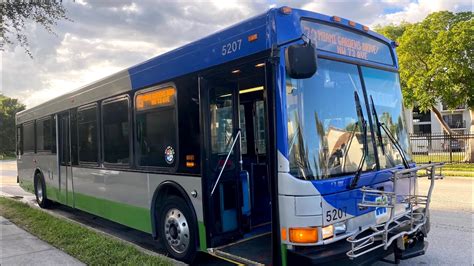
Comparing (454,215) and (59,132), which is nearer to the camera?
(454,215)

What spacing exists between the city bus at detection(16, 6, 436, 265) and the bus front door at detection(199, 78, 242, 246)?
0.01 m

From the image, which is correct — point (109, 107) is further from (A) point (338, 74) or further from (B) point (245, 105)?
(A) point (338, 74)

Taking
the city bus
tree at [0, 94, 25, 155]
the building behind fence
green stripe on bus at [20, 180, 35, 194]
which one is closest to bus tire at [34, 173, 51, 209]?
green stripe on bus at [20, 180, 35, 194]

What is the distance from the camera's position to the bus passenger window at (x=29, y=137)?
11719 millimetres

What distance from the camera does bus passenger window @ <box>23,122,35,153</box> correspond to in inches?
461

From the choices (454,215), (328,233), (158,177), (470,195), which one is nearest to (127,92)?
(158,177)

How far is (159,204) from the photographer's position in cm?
609

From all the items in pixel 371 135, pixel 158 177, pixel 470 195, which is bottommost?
pixel 470 195

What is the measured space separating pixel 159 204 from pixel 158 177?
43cm

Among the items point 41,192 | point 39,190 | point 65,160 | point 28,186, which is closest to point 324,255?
point 65,160

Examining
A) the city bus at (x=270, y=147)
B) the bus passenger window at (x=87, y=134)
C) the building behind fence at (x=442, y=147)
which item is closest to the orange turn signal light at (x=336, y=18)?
the city bus at (x=270, y=147)

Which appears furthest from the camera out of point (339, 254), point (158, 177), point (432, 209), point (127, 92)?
point (432, 209)

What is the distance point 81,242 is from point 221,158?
3039mm

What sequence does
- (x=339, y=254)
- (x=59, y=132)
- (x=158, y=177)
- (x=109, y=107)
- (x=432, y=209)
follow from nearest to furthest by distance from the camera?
(x=339, y=254), (x=158, y=177), (x=109, y=107), (x=432, y=209), (x=59, y=132)
